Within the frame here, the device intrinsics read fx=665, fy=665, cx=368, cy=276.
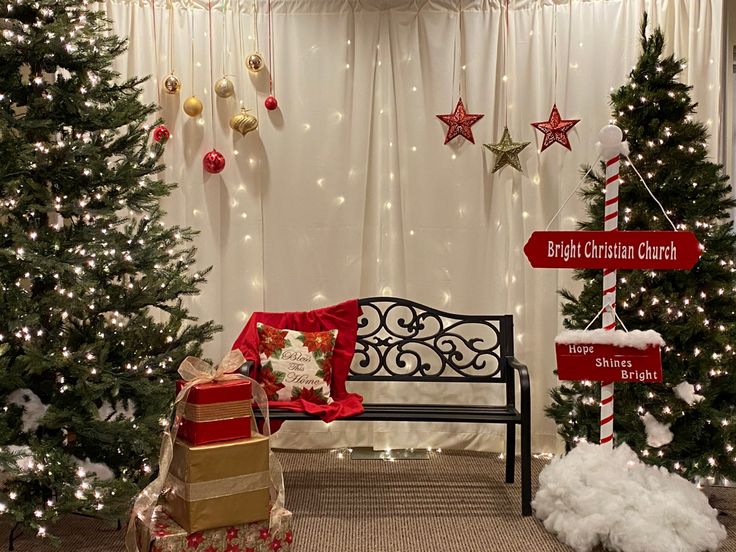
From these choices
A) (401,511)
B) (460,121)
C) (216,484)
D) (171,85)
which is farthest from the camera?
(460,121)

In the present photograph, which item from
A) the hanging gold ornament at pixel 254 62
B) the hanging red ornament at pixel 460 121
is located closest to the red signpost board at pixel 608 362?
the hanging red ornament at pixel 460 121

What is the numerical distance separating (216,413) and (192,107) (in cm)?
194

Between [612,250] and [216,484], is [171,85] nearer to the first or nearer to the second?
[216,484]

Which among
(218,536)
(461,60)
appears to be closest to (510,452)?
(218,536)

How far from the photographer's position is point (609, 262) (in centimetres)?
248

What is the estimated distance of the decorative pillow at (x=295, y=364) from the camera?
3.18m

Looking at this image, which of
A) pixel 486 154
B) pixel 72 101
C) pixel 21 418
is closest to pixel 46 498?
pixel 21 418

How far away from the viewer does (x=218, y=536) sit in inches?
88.4

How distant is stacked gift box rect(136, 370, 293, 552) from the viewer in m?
2.21

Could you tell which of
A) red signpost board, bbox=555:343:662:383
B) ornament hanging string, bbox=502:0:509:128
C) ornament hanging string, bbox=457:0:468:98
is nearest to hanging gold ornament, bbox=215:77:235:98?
ornament hanging string, bbox=457:0:468:98

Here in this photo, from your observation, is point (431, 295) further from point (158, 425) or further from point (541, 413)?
point (158, 425)

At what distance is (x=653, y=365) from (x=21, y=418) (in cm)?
235

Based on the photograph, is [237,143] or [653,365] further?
[237,143]

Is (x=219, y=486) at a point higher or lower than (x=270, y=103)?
lower
